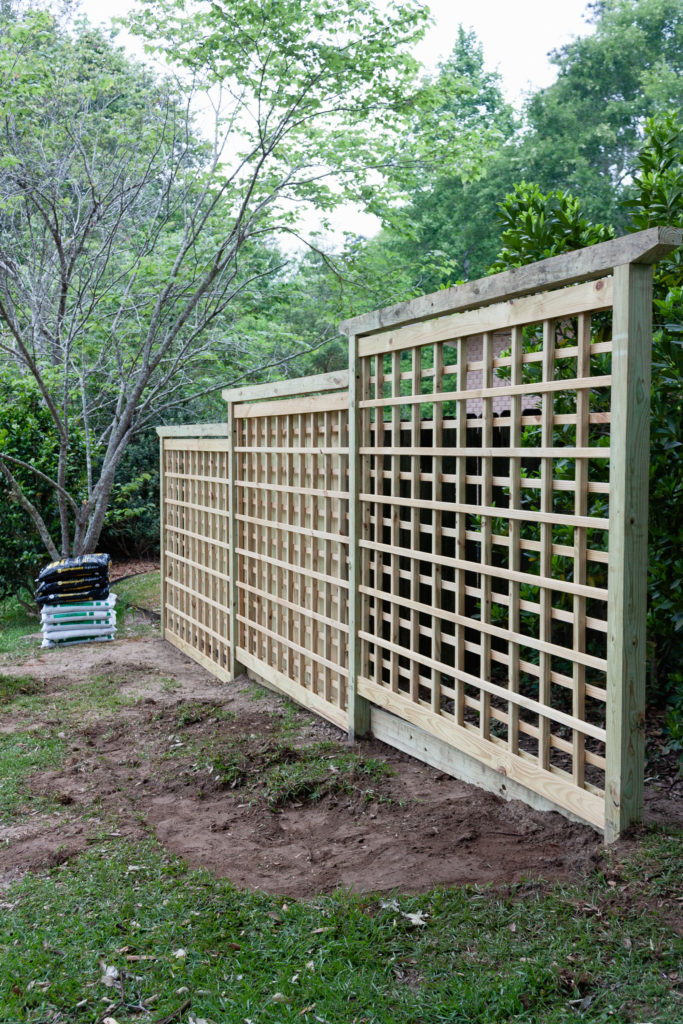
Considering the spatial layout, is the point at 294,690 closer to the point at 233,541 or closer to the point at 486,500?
the point at 233,541

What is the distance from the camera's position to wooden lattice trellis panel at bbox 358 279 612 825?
2908 mm

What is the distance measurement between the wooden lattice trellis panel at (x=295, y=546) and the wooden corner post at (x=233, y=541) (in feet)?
0.08

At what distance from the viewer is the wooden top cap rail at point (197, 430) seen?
6484 millimetres

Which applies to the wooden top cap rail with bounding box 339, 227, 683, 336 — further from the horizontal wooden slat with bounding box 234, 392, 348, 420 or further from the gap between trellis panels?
the horizontal wooden slat with bounding box 234, 392, 348, 420

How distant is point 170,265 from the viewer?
949cm

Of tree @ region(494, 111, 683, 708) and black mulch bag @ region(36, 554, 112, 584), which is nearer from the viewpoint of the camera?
tree @ region(494, 111, 683, 708)

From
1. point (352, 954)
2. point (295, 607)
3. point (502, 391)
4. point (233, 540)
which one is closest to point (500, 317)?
point (502, 391)

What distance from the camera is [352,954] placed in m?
2.54

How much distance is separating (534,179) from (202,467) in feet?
62.3

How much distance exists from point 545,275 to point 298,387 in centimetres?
225

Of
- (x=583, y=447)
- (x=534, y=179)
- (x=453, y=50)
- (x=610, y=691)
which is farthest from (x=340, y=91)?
(x=453, y=50)

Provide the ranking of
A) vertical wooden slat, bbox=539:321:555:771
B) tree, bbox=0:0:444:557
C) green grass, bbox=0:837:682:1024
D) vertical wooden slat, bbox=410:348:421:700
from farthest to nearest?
tree, bbox=0:0:444:557 → vertical wooden slat, bbox=410:348:421:700 → vertical wooden slat, bbox=539:321:555:771 → green grass, bbox=0:837:682:1024

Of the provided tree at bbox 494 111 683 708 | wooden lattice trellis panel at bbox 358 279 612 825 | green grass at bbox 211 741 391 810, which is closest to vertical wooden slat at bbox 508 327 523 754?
wooden lattice trellis panel at bbox 358 279 612 825

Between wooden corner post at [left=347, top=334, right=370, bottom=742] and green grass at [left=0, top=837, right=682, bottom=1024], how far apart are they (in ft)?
5.12
